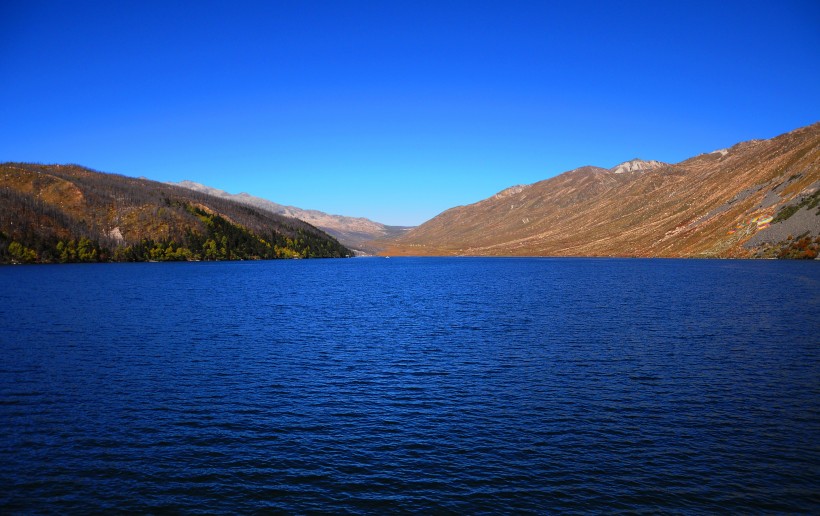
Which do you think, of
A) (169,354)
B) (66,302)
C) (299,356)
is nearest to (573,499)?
(299,356)

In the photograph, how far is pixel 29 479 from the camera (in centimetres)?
2136

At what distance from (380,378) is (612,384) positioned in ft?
50.4

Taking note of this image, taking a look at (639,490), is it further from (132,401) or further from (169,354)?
(169,354)

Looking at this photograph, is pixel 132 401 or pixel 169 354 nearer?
pixel 132 401

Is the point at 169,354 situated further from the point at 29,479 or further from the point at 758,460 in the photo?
the point at 758,460

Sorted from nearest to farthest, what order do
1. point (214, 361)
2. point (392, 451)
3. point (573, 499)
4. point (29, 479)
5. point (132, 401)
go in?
point (573, 499) < point (29, 479) < point (392, 451) < point (132, 401) < point (214, 361)

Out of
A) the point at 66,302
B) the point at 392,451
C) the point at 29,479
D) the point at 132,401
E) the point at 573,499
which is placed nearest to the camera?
the point at 573,499

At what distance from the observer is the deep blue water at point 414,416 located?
2031 centimetres

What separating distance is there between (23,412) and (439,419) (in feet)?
75.5

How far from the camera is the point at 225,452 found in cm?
2417

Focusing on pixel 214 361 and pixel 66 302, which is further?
pixel 66 302

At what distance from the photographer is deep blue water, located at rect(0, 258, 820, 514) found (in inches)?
800

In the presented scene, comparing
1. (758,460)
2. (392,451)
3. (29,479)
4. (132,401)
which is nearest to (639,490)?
(758,460)

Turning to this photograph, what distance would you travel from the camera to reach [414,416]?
2878 centimetres
